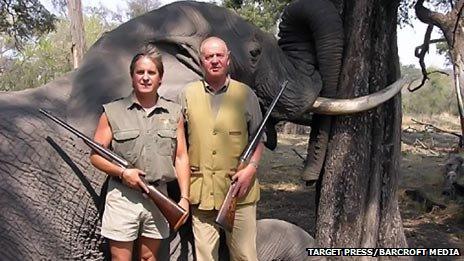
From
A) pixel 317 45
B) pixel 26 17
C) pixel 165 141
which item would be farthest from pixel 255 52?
pixel 26 17

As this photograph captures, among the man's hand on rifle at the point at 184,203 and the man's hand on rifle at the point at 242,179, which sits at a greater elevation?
the man's hand on rifle at the point at 242,179

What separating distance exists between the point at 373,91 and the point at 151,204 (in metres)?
1.94

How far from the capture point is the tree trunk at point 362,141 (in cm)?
420

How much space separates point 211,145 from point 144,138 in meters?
0.34

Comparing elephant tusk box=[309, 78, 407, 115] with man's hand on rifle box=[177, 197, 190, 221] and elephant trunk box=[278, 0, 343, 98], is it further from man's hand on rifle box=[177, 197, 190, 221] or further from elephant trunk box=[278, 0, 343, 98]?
man's hand on rifle box=[177, 197, 190, 221]

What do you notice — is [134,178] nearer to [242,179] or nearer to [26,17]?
[242,179]

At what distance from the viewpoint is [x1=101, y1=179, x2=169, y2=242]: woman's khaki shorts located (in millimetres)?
2906

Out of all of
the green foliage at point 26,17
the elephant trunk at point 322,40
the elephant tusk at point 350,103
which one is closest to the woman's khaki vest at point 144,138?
the elephant tusk at point 350,103

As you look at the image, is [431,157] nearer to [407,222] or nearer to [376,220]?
[407,222]

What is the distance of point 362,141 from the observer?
4.27 m

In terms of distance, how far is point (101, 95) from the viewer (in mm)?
3303

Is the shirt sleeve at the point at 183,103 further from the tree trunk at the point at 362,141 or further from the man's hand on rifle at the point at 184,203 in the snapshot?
the tree trunk at the point at 362,141

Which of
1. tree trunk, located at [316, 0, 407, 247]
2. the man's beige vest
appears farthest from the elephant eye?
the man's beige vest

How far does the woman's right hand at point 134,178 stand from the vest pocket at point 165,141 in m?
0.16
